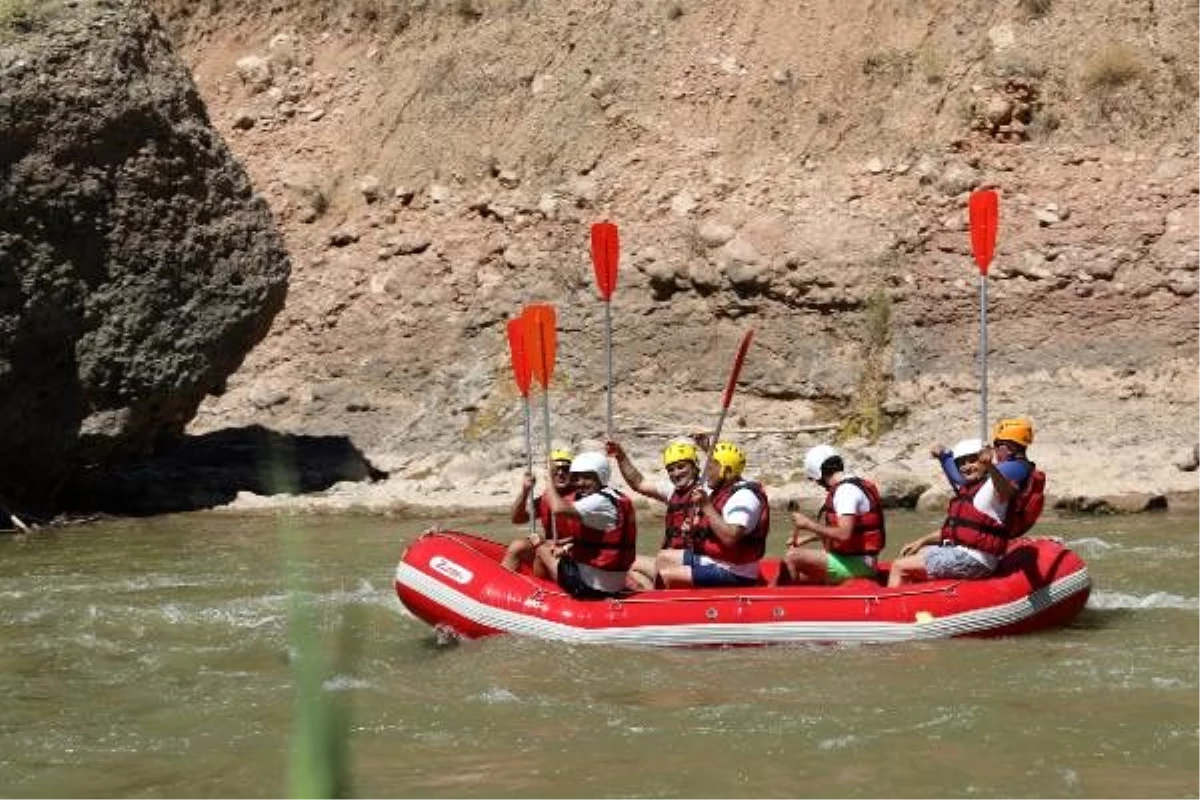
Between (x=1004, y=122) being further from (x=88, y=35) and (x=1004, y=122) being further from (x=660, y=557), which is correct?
(x=660, y=557)

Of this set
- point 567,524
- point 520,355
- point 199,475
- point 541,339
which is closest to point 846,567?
point 567,524

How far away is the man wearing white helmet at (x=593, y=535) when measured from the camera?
23.9 ft

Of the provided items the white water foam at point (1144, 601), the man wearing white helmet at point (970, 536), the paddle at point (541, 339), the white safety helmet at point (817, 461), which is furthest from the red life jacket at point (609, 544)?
the white water foam at point (1144, 601)

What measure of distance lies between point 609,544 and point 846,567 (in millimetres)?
1114

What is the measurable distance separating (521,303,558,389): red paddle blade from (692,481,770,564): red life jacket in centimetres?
175

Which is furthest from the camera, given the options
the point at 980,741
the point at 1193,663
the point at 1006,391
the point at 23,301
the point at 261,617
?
the point at 1006,391

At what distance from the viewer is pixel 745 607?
23.6 ft

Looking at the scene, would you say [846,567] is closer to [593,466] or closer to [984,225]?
[593,466]

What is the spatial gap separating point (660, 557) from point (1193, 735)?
2912 mm

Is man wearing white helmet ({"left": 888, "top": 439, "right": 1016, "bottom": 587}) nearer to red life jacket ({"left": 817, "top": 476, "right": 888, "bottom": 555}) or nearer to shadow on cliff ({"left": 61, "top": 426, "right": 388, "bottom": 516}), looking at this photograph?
red life jacket ({"left": 817, "top": 476, "right": 888, "bottom": 555})

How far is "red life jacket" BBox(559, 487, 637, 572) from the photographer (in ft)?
24.2

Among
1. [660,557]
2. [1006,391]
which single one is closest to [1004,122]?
[1006,391]

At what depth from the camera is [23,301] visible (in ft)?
38.8

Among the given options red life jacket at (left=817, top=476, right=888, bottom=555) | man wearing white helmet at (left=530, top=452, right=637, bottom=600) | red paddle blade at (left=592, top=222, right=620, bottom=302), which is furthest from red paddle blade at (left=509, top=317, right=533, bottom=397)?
red life jacket at (left=817, top=476, right=888, bottom=555)
